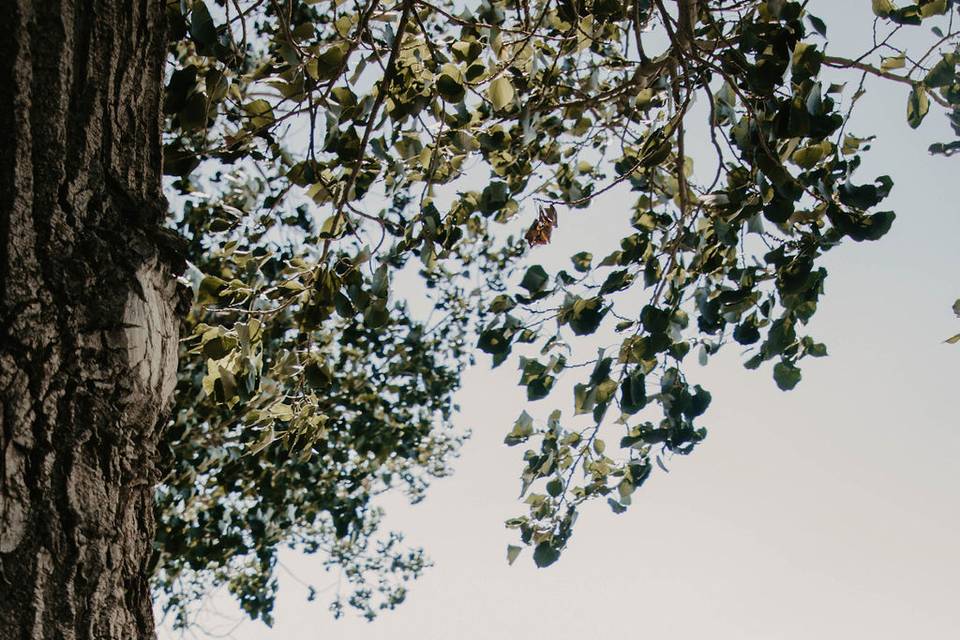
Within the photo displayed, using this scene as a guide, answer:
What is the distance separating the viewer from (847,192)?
1.86 meters

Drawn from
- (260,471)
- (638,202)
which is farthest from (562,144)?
(260,471)

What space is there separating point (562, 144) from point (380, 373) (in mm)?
2489

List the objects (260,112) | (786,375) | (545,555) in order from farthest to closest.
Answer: (545,555)
(786,375)
(260,112)

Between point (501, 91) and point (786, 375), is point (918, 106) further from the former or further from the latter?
point (501, 91)

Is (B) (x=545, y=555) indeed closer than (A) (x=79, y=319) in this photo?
No

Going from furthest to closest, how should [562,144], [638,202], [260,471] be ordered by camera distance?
[260,471]
[562,144]
[638,202]

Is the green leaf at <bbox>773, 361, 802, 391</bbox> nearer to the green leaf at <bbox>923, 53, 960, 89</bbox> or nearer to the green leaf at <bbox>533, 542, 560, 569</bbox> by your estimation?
the green leaf at <bbox>923, 53, 960, 89</bbox>

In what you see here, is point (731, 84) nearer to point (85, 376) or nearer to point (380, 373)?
point (85, 376)

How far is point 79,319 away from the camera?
1174 millimetres

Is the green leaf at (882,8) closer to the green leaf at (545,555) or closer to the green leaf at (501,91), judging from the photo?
the green leaf at (501,91)

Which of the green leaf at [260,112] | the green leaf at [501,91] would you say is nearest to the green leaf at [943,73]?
the green leaf at [501,91]

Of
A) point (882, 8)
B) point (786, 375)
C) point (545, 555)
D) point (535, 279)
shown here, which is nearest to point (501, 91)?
point (535, 279)

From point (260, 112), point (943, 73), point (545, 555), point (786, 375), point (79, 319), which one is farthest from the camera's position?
point (545, 555)

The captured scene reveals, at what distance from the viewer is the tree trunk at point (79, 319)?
1083 mm
